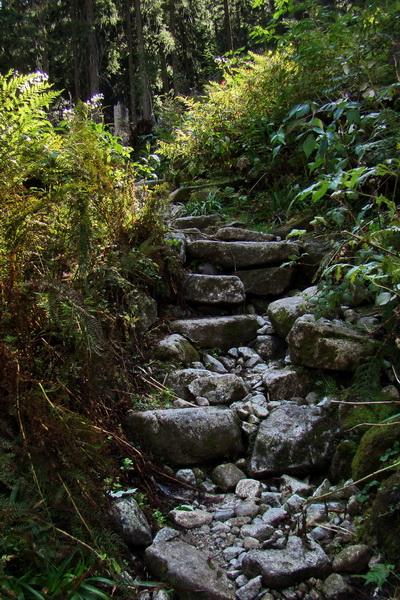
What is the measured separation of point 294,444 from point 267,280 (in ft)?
6.97

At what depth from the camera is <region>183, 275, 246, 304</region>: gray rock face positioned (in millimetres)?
4121

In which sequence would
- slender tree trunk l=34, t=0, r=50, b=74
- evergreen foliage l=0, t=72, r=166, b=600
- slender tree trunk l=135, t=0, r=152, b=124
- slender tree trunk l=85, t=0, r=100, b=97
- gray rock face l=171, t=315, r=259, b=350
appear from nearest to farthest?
evergreen foliage l=0, t=72, r=166, b=600
gray rock face l=171, t=315, r=259, b=350
slender tree trunk l=85, t=0, r=100, b=97
slender tree trunk l=135, t=0, r=152, b=124
slender tree trunk l=34, t=0, r=50, b=74

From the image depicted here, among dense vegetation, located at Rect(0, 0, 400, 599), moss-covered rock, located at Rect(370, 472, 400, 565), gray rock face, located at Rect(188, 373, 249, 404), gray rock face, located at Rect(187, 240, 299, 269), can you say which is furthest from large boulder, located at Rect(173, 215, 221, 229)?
moss-covered rock, located at Rect(370, 472, 400, 565)

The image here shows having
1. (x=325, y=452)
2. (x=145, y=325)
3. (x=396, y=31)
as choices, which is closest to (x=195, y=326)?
(x=145, y=325)

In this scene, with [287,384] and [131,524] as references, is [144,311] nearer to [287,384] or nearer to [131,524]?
[287,384]

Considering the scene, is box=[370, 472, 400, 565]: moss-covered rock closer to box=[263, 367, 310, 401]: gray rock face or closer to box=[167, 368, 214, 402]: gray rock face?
box=[263, 367, 310, 401]: gray rock face

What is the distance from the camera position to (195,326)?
12.3ft

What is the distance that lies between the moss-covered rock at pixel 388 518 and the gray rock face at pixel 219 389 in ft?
4.41

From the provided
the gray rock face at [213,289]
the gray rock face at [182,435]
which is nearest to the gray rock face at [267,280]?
the gray rock face at [213,289]

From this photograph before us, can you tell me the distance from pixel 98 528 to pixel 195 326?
2.19 metres

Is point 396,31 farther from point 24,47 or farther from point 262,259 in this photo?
point 24,47

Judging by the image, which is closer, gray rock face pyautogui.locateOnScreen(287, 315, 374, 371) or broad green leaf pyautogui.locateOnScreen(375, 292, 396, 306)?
broad green leaf pyautogui.locateOnScreen(375, 292, 396, 306)

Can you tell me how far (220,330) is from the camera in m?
3.80

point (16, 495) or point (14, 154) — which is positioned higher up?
point (14, 154)
